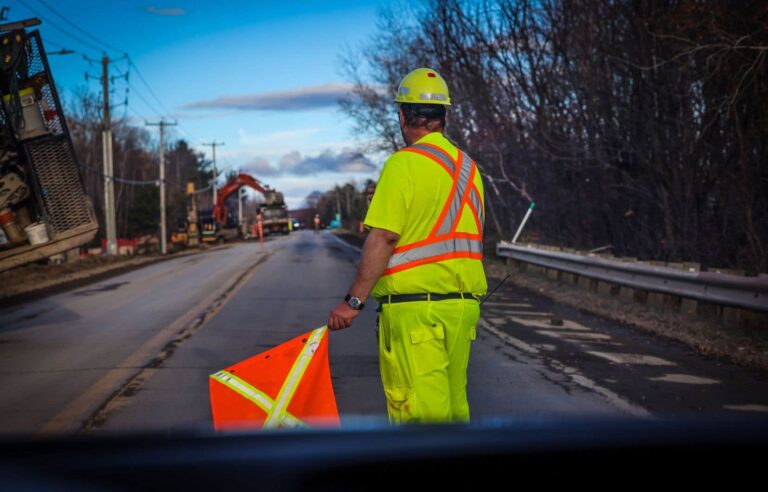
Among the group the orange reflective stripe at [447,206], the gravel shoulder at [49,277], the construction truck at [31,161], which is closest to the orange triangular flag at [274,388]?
the orange reflective stripe at [447,206]

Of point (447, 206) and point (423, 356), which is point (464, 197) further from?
point (423, 356)

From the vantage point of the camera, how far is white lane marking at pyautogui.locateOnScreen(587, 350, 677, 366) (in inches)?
360

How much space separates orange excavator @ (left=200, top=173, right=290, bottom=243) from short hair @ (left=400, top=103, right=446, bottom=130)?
62.5 meters

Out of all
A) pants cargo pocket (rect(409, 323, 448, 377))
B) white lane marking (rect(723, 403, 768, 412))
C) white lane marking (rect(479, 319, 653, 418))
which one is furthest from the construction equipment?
pants cargo pocket (rect(409, 323, 448, 377))

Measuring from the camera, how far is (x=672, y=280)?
12336 mm

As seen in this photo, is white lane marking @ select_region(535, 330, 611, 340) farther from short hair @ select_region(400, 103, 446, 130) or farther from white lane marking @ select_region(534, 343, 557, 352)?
short hair @ select_region(400, 103, 446, 130)

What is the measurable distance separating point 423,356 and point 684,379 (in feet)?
16.9

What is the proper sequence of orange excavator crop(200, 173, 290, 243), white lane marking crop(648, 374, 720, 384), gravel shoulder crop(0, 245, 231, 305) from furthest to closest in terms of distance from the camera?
orange excavator crop(200, 173, 290, 243), gravel shoulder crop(0, 245, 231, 305), white lane marking crop(648, 374, 720, 384)

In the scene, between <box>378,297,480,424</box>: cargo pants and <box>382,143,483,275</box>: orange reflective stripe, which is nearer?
<box>378,297,480,424</box>: cargo pants

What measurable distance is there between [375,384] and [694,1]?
1002cm

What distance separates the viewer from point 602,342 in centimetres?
1078

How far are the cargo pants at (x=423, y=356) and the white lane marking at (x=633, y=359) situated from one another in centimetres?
Answer: 568

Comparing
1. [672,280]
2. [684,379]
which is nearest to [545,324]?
[672,280]

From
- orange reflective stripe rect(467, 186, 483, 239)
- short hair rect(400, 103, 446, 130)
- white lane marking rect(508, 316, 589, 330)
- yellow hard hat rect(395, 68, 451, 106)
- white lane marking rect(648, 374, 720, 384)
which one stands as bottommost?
white lane marking rect(508, 316, 589, 330)
